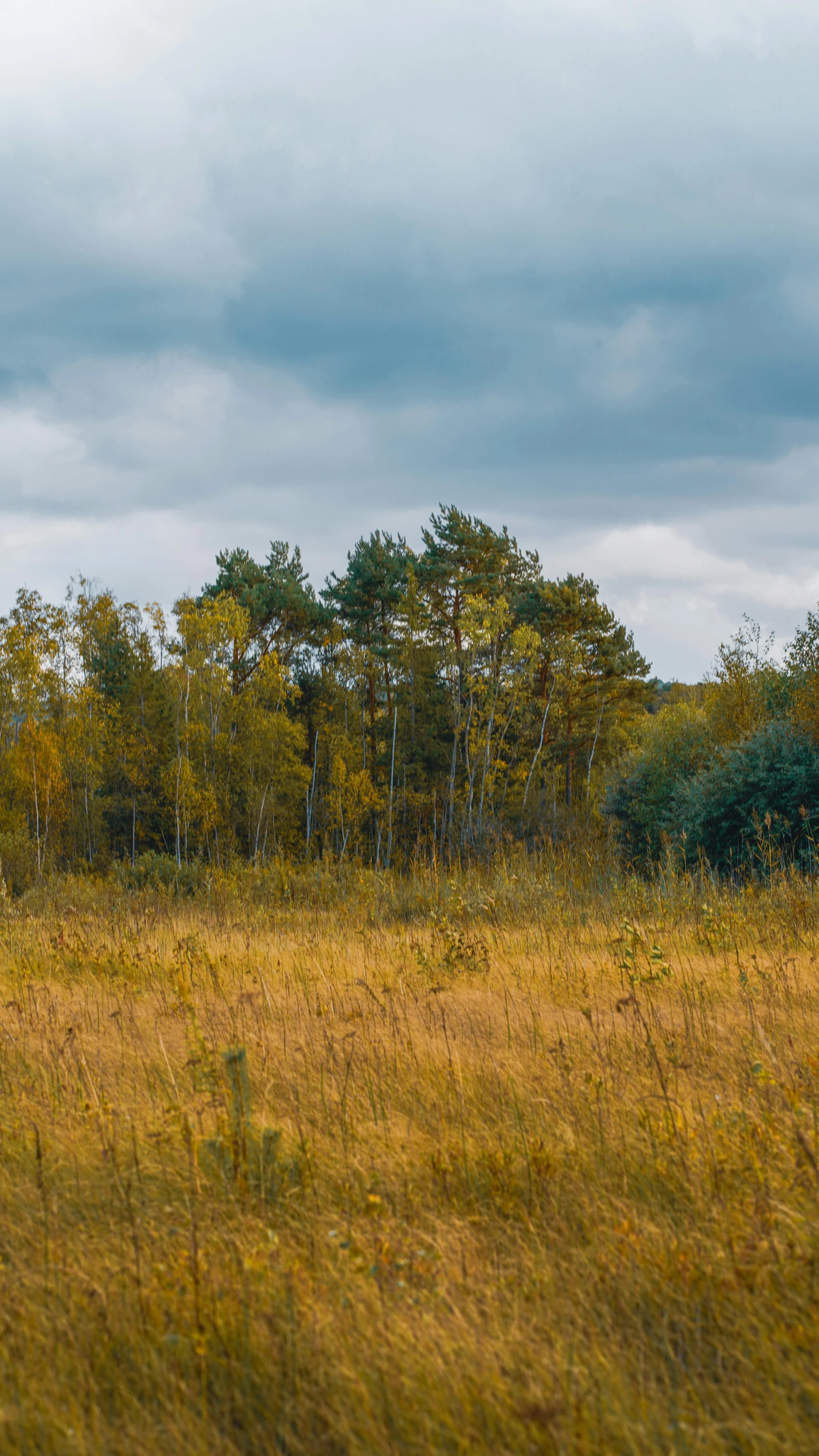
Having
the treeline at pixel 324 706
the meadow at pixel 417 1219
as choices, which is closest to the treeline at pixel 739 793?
the meadow at pixel 417 1219

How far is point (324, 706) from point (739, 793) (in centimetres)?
2842

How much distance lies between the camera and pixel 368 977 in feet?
24.3

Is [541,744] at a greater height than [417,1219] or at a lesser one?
greater

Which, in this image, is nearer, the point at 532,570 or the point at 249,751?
the point at 249,751

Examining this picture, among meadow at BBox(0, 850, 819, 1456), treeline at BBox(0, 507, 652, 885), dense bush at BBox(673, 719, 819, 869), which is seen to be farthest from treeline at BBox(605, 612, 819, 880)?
treeline at BBox(0, 507, 652, 885)

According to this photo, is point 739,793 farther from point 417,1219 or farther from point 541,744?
point 541,744

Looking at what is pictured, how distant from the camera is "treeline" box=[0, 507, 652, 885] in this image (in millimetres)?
36844

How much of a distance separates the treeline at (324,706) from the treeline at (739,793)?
1434cm

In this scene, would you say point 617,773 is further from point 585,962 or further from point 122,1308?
point 122,1308

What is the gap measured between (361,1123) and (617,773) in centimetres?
2077

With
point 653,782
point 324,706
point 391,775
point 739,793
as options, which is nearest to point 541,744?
point 391,775

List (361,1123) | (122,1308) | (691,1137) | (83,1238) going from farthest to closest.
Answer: (361,1123) → (691,1137) → (83,1238) → (122,1308)

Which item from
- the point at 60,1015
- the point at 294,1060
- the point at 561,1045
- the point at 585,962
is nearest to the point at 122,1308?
the point at 294,1060

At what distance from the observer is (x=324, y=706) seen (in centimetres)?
4241
